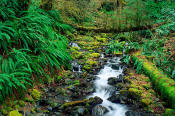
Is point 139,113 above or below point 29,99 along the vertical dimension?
below

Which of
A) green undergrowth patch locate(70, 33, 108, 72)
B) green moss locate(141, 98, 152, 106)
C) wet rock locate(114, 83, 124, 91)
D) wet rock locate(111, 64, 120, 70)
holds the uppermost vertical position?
green undergrowth patch locate(70, 33, 108, 72)

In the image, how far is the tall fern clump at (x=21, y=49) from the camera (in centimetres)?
299

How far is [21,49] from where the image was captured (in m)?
3.38

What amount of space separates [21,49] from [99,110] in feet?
6.72

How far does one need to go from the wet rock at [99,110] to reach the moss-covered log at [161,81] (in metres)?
1.27

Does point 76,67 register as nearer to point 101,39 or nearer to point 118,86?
point 118,86

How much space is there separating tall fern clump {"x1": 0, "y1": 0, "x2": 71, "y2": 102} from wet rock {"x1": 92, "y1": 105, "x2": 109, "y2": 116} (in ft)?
4.51

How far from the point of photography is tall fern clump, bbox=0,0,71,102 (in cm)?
299

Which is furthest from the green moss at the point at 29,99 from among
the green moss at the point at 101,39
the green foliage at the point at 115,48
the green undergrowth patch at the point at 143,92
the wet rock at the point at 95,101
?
the green moss at the point at 101,39

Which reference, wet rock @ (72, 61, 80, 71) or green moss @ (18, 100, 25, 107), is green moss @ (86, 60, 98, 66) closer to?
wet rock @ (72, 61, 80, 71)

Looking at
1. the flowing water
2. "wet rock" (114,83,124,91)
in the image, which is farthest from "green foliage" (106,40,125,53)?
"wet rock" (114,83,124,91)

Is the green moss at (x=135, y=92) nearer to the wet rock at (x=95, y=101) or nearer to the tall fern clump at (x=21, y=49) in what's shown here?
the wet rock at (x=95, y=101)

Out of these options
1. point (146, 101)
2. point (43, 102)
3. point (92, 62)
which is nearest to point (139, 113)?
point (146, 101)

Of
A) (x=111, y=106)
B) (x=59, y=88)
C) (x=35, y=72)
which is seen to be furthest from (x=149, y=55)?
(x=35, y=72)
